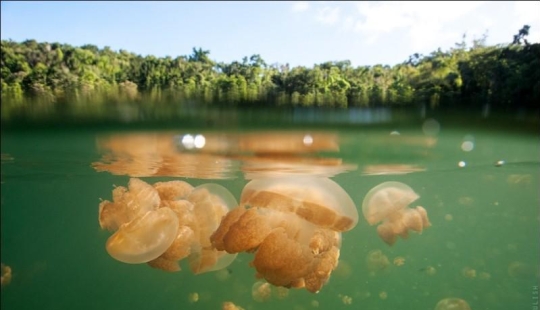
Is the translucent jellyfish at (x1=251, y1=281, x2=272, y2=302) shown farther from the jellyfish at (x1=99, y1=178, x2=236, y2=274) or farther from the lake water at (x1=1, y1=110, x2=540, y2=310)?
the jellyfish at (x1=99, y1=178, x2=236, y2=274)

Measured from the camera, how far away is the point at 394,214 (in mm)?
6664

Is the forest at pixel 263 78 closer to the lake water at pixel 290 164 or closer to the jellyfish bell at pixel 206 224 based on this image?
the lake water at pixel 290 164

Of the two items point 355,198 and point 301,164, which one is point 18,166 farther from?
point 355,198

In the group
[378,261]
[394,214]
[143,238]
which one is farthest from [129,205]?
[378,261]

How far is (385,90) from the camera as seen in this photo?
4.71 metres

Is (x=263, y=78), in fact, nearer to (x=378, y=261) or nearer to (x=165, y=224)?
(x=165, y=224)

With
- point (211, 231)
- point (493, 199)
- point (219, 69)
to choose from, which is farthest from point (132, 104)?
point (493, 199)

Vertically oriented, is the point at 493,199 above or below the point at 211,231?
below

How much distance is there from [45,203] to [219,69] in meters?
19.0

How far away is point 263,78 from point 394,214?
12.5 ft

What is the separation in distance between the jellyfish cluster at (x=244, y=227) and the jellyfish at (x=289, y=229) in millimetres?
11

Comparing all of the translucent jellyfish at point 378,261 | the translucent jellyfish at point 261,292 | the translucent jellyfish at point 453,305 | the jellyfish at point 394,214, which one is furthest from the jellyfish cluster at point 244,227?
the translucent jellyfish at point 453,305

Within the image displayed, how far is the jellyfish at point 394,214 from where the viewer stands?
6.62 metres

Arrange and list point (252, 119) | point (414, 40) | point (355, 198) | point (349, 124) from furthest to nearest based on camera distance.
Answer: point (355, 198) < point (349, 124) < point (252, 119) < point (414, 40)
